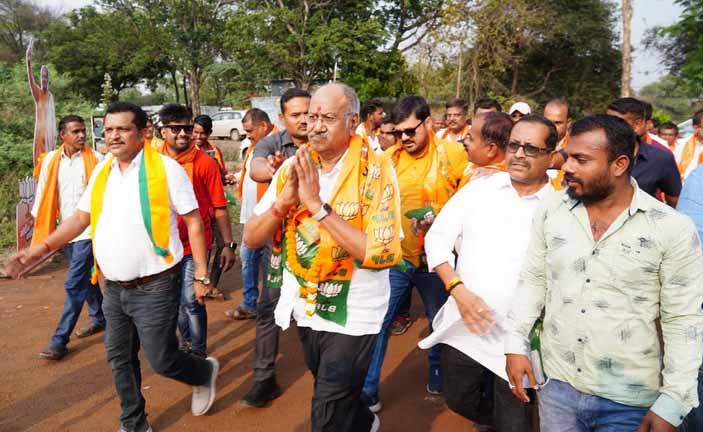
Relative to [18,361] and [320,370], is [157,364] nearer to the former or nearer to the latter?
[320,370]

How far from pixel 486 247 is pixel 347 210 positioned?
Result: 31.4 inches

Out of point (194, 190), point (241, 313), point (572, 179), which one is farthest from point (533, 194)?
point (241, 313)

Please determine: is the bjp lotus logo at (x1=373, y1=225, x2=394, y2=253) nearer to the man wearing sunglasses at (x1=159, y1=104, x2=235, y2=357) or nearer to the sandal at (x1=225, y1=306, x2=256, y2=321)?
→ the man wearing sunglasses at (x1=159, y1=104, x2=235, y2=357)

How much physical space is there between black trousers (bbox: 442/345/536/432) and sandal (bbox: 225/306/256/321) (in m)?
3.27

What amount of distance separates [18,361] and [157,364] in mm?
2217

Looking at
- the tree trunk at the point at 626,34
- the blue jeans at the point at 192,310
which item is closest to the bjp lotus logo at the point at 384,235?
the blue jeans at the point at 192,310

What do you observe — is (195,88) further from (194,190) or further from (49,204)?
(194,190)

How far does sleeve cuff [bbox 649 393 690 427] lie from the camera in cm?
196

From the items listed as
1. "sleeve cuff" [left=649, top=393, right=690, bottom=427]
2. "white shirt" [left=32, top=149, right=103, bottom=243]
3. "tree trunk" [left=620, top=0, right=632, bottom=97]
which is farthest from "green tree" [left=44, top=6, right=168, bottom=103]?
"sleeve cuff" [left=649, top=393, right=690, bottom=427]

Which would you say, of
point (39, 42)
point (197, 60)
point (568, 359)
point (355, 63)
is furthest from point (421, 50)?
point (39, 42)

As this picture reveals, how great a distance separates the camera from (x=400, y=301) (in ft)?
13.5

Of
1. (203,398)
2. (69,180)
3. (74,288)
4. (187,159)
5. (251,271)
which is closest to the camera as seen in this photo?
(203,398)

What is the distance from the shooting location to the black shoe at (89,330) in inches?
212

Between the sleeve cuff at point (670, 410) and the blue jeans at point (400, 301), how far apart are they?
6.70ft
